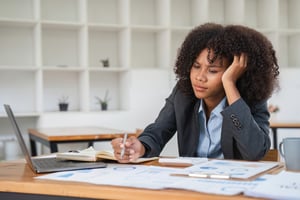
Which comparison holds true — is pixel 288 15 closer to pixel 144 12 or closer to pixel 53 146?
pixel 144 12

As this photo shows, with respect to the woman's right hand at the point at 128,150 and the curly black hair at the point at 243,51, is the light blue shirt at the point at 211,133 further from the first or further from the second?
the woman's right hand at the point at 128,150

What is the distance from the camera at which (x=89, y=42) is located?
4.38 meters

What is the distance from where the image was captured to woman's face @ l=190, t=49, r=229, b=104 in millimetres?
1673

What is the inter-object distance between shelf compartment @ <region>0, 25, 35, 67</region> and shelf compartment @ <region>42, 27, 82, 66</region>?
0.39 feet

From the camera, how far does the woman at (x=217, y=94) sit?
1.60 m

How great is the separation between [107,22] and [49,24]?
25.7 inches

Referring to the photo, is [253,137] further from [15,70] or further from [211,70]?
[15,70]

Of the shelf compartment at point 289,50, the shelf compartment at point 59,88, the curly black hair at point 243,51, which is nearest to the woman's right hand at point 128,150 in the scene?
the curly black hair at point 243,51

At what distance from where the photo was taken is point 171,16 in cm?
464

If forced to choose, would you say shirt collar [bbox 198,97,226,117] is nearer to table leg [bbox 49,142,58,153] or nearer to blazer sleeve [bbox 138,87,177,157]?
blazer sleeve [bbox 138,87,177,157]

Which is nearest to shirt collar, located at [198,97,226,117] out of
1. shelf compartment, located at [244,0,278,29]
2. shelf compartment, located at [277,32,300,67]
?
shelf compartment, located at [244,0,278,29]

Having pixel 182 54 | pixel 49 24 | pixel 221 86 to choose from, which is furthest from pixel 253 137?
pixel 49 24

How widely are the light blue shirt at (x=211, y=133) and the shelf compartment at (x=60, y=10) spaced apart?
2.72 m

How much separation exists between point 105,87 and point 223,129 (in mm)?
3000
